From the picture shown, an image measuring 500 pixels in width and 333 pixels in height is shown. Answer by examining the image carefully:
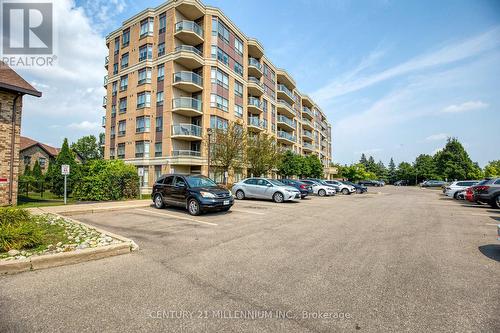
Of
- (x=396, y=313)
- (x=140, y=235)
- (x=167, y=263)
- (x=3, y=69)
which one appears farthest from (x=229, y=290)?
(x=3, y=69)

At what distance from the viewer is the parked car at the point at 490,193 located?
13.8 m

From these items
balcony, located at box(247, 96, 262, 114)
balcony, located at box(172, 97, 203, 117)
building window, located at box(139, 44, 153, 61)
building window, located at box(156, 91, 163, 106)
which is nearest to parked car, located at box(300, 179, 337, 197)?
balcony, located at box(172, 97, 203, 117)

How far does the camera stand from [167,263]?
15.5 feet

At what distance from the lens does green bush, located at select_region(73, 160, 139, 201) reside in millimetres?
15773

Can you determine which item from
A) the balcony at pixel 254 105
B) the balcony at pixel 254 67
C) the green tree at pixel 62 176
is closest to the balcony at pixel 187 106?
the balcony at pixel 254 105

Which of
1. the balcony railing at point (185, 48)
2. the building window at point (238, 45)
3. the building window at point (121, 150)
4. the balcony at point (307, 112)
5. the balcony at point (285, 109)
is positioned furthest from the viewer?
the balcony at point (307, 112)

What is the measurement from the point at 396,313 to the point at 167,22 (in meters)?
34.2

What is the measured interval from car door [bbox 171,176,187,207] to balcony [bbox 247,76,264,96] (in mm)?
27479

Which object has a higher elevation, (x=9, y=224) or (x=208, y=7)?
(x=208, y=7)

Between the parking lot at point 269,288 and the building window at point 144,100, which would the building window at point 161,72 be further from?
the parking lot at point 269,288

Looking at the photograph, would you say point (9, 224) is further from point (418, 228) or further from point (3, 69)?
point (3, 69)

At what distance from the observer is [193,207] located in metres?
10.2

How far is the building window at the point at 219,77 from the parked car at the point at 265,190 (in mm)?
16827

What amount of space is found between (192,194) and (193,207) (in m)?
0.55
